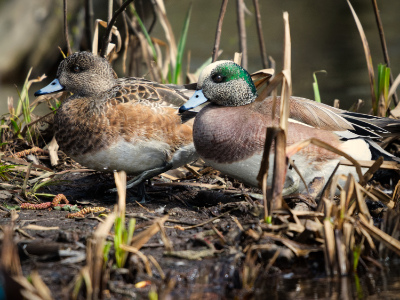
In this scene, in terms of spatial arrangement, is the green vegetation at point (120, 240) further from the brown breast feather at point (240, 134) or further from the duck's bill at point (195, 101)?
the duck's bill at point (195, 101)

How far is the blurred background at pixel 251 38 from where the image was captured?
6992mm

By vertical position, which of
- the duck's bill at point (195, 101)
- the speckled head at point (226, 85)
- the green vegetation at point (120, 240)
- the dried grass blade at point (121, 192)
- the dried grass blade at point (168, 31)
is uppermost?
the dried grass blade at point (168, 31)

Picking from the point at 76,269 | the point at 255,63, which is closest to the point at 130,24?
the point at 255,63

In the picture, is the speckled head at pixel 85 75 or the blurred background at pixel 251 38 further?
the blurred background at pixel 251 38

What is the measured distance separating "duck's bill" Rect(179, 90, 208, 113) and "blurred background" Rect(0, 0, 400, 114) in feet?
6.49

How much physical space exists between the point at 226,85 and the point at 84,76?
1024 millimetres

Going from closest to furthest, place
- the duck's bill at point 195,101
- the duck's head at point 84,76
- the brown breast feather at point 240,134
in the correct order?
the brown breast feather at point 240,134 < the duck's bill at point 195,101 < the duck's head at point 84,76

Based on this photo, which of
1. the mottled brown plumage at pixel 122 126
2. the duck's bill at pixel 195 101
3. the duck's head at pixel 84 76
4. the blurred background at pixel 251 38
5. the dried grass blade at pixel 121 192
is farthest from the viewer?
the blurred background at pixel 251 38

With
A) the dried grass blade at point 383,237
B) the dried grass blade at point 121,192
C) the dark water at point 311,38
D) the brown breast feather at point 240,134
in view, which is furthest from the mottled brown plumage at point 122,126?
the dark water at point 311,38

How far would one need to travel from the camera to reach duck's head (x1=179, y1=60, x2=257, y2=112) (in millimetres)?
3732

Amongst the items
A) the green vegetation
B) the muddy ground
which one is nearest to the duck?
the muddy ground

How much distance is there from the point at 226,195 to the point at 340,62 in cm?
499

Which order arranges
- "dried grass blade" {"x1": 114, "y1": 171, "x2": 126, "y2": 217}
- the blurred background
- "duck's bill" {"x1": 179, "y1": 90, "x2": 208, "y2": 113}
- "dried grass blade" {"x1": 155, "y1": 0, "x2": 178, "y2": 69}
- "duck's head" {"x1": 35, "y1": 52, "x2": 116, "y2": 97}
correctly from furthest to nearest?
the blurred background, "dried grass blade" {"x1": 155, "y1": 0, "x2": 178, "y2": 69}, "duck's head" {"x1": 35, "y1": 52, "x2": 116, "y2": 97}, "duck's bill" {"x1": 179, "y1": 90, "x2": 208, "y2": 113}, "dried grass blade" {"x1": 114, "y1": 171, "x2": 126, "y2": 217}

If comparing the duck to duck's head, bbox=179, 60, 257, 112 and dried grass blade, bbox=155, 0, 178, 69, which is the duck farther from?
dried grass blade, bbox=155, 0, 178, 69
